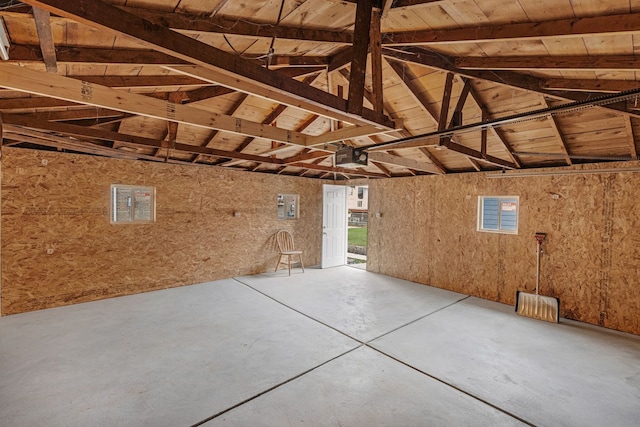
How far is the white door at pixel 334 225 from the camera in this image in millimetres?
7859

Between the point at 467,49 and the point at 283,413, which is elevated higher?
the point at 467,49

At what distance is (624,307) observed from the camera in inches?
160

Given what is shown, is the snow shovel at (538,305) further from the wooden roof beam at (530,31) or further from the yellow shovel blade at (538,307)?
the wooden roof beam at (530,31)

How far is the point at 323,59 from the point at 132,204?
4.60 meters

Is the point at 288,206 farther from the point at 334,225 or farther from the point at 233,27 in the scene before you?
the point at 233,27

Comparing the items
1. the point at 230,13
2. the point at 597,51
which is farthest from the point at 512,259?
the point at 230,13

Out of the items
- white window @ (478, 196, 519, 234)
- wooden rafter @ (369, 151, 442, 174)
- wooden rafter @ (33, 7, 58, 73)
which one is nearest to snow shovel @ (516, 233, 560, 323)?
white window @ (478, 196, 519, 234)

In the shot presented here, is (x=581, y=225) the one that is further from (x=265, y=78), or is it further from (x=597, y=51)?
(x=265, y=78)

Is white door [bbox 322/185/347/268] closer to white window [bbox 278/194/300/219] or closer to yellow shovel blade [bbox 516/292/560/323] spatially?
white window [bbox 278/194/300/219]

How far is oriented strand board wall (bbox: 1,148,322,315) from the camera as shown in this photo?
14.1ft

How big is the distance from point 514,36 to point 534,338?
372 centimetres

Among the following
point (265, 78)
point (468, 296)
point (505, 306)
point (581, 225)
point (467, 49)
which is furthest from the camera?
point (468, 296)

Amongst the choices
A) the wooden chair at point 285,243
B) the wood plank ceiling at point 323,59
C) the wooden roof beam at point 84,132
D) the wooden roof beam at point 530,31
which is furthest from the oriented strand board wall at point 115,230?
the wooden roof beam at point 530,31

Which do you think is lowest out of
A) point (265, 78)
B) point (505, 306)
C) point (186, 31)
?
point (505, 306)
